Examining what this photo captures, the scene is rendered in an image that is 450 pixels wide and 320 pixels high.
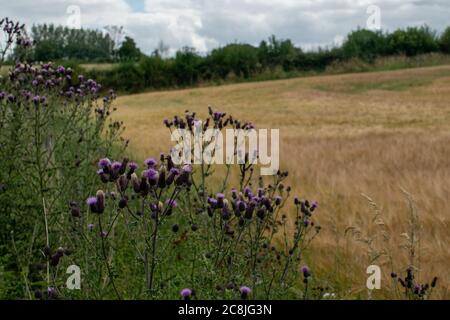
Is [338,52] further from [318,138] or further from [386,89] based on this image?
[318,138]

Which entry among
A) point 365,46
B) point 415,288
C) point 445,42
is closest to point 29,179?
point 415,288

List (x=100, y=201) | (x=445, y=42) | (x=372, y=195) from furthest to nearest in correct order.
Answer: (x=445, y=42) < (x=372, y=195) < (x=100, y=201)

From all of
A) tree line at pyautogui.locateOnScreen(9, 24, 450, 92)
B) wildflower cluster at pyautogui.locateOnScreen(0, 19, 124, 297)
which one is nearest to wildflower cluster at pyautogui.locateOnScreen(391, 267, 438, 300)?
wildflower cluster at pyautogui.locateOnScreen(0, 19, 124, 297)

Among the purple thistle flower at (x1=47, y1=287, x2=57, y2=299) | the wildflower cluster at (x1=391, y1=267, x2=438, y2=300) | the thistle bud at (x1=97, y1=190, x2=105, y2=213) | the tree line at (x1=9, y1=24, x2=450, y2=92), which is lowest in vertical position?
the wildflower cluster at (x1=391, y1=267, x2=438, y2=300)

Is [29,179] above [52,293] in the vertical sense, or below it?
above

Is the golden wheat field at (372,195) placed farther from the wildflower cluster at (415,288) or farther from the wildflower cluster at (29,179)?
the wildflower cluster at (29,179)

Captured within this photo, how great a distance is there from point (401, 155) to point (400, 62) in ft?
121

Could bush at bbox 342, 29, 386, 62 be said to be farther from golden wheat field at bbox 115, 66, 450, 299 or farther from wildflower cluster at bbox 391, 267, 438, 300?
wildflower cluster at bbox 391, 267, 438, 300

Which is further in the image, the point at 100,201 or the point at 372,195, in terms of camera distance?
the point at 372,195

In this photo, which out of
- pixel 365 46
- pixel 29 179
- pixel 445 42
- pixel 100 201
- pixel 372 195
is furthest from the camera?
pixel 445 42

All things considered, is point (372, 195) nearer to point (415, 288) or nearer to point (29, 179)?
point (415, 288)

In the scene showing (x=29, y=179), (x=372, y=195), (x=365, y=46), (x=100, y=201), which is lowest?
(x=372, y=195)

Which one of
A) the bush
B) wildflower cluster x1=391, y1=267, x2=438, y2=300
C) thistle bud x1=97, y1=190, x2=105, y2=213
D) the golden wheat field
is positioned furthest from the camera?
the bush
